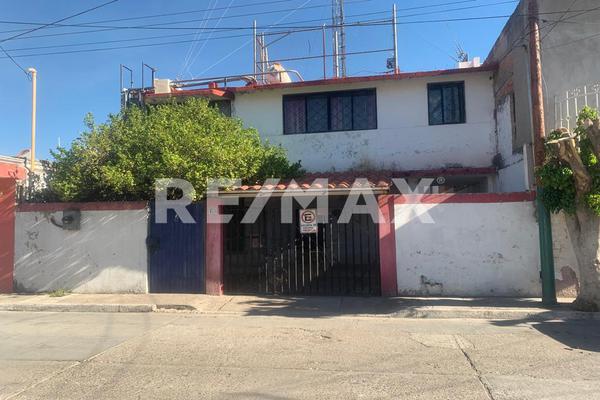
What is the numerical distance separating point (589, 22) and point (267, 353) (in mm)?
11692

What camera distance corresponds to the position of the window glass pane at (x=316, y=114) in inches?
619

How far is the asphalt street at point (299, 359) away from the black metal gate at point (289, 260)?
2301 millimetres

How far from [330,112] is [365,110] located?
113cm

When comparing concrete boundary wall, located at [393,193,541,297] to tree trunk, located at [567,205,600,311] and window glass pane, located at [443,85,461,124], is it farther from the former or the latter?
window glass pane, located at [443,85,461,124]

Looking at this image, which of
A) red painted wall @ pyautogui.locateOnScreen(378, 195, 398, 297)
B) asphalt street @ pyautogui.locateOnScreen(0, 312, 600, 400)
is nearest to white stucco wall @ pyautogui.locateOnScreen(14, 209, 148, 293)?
asphalt street @ pyautogui.locateOnScreen(0, 312, 600, 400)

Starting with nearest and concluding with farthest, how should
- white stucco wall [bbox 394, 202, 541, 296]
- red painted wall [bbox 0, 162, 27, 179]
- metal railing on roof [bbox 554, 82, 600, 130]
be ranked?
white stucco wall [bbox 394, 202, 541, 296] → metal railing on roof [bbox 554, 82, 600, 130] → red painted wall [bbox 0, 162, 27, 179]

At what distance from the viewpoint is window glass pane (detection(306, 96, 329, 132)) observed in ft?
51.5

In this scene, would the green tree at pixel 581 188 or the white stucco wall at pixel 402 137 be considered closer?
the green tree at pixel 581 188

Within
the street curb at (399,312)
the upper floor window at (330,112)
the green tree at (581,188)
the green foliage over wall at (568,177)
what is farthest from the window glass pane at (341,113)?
the street curb at (399,312)

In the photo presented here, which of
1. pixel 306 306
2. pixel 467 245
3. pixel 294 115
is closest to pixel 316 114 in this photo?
pixel 294 115

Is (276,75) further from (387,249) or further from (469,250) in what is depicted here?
(469,250)

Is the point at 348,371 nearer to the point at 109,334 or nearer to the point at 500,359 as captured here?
the point at 500,359

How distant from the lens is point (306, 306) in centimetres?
987

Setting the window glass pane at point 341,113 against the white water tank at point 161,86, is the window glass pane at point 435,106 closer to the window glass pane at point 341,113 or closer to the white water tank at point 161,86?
the window glass pane at point 341,113
